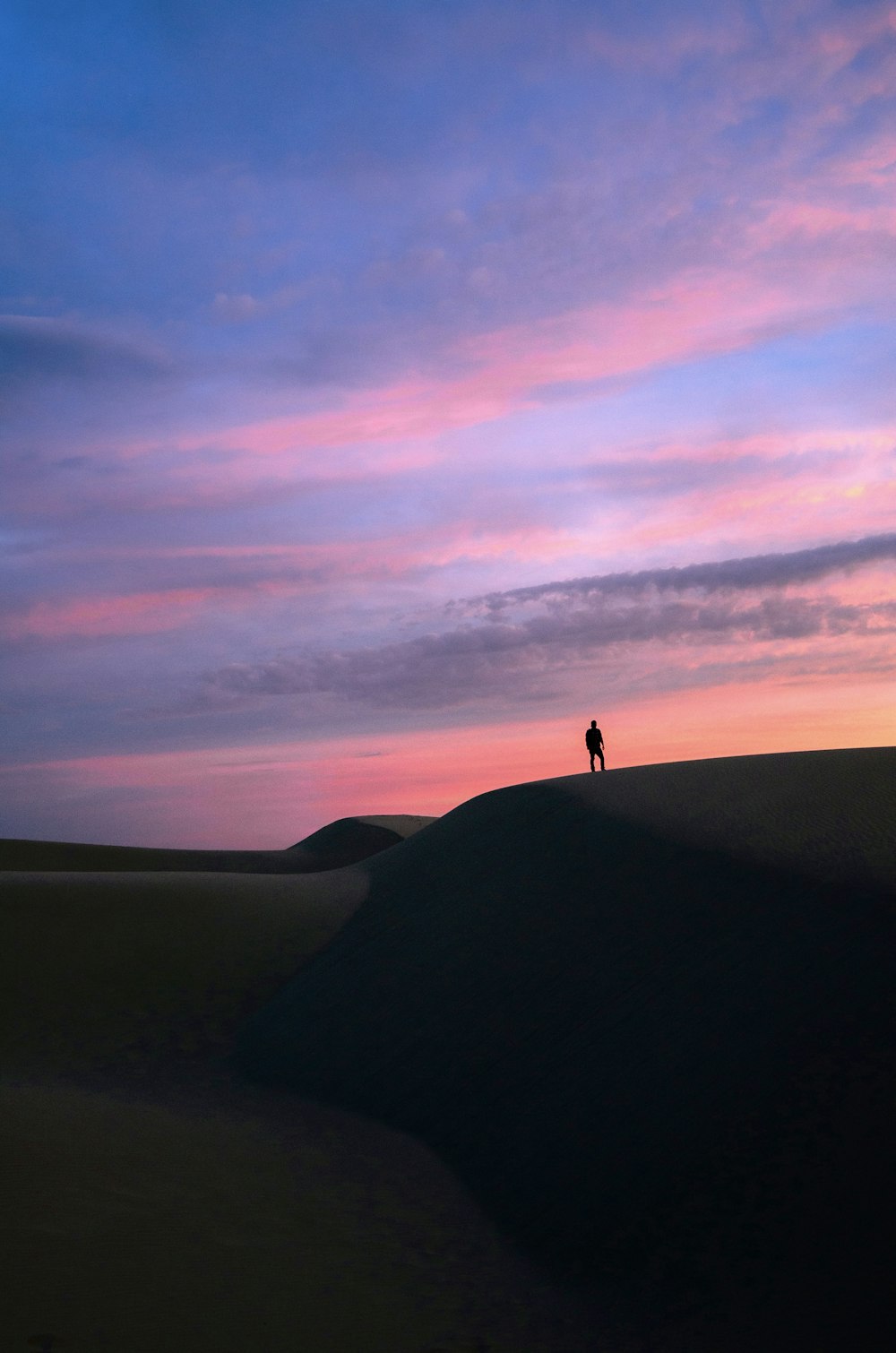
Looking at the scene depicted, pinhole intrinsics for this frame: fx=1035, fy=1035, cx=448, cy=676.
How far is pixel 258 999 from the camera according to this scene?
14078 mm

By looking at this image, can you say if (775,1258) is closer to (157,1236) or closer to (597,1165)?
(597,1165)

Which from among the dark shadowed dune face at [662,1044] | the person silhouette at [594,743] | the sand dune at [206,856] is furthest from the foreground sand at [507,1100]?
the sand dune at [206,856]

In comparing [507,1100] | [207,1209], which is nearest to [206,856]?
[507,1100]

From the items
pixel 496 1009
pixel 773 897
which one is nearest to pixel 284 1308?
pixel 496 1009

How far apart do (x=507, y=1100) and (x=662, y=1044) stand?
5.11 feet

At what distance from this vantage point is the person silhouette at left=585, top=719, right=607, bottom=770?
23.2 metres

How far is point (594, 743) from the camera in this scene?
23.4 metres

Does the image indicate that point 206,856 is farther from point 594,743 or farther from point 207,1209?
point 207,1209

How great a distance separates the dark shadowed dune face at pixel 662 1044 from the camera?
6.78m

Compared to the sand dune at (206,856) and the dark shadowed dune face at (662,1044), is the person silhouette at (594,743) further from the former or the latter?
the sand dune at (206,856)

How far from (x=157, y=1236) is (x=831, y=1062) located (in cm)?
505

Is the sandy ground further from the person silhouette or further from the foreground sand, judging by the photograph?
the person silhouette

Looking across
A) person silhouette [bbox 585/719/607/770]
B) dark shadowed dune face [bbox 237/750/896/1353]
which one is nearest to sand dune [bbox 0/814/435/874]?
person silhouette [bbox 585/719/607/770]

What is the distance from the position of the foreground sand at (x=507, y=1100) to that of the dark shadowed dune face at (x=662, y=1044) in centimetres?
3
